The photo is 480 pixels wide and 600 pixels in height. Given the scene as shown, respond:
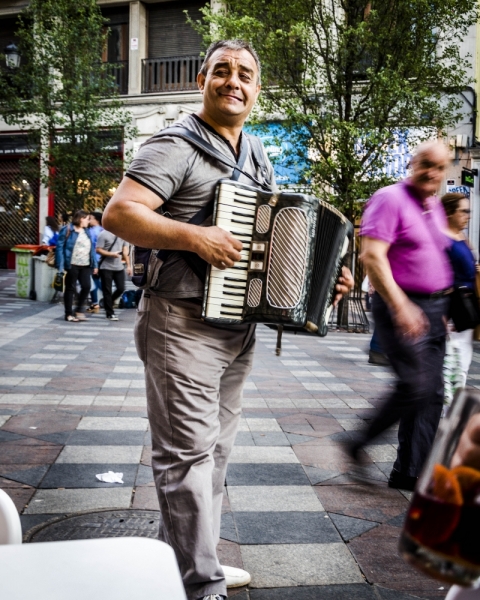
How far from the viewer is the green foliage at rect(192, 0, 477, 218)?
13.1 meters

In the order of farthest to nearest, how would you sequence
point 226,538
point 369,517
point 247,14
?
1. point 247,14
2. point 369,517
3. point 226,538

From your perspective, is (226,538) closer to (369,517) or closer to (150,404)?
(369,517)

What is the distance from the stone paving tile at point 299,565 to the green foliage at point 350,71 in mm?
10377

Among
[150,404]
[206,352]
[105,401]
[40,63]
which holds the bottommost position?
[105,401]

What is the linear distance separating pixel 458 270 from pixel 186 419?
3.10 m

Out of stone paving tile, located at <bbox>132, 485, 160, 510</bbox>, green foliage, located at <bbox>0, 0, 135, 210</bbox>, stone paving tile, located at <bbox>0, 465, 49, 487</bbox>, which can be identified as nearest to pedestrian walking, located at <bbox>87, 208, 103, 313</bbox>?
green foliage, located at <bbox>0, 0, 135, 210</bbox>

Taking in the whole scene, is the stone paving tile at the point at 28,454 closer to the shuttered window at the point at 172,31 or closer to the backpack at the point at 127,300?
the backpack at the point at 127,300

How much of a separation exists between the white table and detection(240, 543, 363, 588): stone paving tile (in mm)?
2012

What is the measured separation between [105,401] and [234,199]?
4.21m

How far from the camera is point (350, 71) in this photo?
44.7ft

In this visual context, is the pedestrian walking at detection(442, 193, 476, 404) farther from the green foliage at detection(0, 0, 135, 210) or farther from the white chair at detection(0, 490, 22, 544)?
the green foliage at detection(0, 0, 135, 210)

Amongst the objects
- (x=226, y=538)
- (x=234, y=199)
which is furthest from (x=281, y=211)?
(x=226, y=538)

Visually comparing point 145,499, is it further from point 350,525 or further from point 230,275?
point 230,275

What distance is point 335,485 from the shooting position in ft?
14.2
